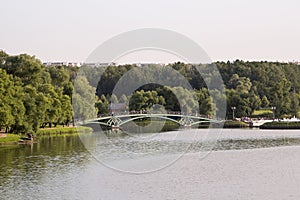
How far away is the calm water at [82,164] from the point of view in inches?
931

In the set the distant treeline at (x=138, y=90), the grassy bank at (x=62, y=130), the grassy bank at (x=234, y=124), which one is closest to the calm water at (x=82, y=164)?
the distant treeline at (x=138, y=90)

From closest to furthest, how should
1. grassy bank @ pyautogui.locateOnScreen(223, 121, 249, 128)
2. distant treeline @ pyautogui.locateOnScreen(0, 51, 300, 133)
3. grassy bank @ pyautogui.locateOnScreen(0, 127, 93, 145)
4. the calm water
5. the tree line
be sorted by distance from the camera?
the calm water → grassy bank @ pyautogui.locateOnScreen(0, 127, 93, 145) → the tree line → distant treeline @ pyautogui.locateOnScreen(0, 51, 300, 133) → grassy bank @ pyautogui.locateOnScreen(223, 121, 249, 128)

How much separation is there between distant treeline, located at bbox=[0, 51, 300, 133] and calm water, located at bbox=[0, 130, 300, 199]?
3.54 meters

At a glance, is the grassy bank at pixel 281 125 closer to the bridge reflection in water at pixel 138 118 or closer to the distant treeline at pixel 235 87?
the bridge reflection in water at pixel 138 118

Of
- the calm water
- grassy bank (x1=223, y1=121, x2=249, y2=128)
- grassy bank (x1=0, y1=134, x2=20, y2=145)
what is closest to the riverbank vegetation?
grassy bank (x1=223, y1=121, x2=249, y2=128)

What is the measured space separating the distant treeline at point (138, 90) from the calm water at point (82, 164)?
354cm

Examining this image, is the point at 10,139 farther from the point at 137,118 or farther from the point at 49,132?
the point at 137,118

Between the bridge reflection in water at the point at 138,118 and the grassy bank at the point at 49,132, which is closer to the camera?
the grassy bank at the point at 49,132

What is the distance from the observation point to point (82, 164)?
105 feet

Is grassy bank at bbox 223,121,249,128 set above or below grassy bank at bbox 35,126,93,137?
above

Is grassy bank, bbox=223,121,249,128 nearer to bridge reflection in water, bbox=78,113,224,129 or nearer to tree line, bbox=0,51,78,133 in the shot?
bridge reflection in water, bbox=78,113,224,129

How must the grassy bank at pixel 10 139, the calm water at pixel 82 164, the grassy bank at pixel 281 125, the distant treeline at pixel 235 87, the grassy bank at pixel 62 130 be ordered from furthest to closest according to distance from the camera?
the distant treeline at pixel 235 87, the grassy bank at pixel 281 125, the grassy bank at pixel 62 130, the grassy bank at pixel 10 139, the calm water at pixel 82 164

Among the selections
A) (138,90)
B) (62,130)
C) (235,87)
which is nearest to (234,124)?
(138,90)

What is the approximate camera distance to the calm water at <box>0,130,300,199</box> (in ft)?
77.6
